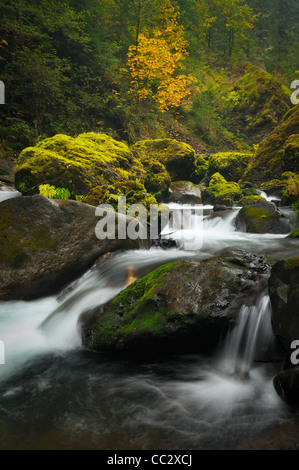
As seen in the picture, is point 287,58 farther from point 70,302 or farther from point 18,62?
point 70,302

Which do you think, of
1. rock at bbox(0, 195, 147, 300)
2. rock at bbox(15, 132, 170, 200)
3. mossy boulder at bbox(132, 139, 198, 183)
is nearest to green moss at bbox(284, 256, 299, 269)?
rock at bbox(0, 195, 147, 300)

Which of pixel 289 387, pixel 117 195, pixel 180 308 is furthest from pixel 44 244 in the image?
pixel 289 387

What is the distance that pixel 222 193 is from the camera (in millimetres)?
12078

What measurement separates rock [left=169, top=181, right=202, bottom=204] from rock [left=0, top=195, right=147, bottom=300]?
6.99 meters

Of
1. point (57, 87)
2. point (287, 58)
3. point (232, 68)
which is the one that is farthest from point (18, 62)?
point (287, 58)

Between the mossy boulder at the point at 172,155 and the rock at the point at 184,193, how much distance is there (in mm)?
985

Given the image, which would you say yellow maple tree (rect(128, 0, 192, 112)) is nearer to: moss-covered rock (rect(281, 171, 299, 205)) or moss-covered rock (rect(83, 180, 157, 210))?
moss-covered rock (rect(281, 171, 299, 205))

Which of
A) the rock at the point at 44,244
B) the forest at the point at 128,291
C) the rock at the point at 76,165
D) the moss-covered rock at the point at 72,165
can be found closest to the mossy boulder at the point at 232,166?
the forest at the point at 128,291

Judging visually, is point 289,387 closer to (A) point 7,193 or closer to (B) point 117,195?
(B) point 117,195

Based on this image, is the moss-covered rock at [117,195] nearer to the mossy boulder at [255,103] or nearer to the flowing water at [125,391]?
the flowing water at [125,391]

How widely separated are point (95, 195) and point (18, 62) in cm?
806

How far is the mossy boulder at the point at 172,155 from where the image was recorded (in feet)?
45.6

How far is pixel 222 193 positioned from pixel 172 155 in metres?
3.43

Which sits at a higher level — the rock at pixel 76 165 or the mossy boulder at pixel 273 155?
the mossy boulder at pixel 273 155
